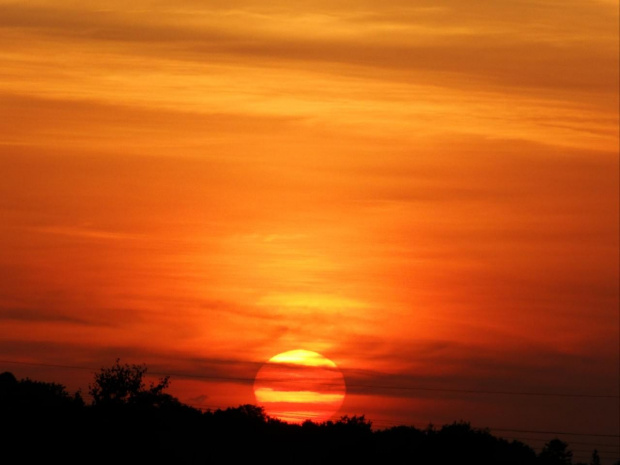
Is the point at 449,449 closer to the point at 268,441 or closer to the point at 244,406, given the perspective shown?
the point at 268,441

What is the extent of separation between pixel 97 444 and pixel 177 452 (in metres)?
8.34

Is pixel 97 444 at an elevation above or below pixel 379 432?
below

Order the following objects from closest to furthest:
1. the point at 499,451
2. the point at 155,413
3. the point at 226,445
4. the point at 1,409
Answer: the point at 1,409 → the point at 155,413 → the point at 226,445 → the point at 499,451

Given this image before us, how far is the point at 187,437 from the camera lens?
10400cm

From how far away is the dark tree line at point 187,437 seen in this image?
239 feet

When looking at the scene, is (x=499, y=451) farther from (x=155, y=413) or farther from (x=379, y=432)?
(x=155, y=413)

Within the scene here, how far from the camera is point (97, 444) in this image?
73062 millimetres

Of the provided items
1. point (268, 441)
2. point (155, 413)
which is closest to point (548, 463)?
point (268, 441)

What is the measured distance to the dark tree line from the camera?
7275 centimetres

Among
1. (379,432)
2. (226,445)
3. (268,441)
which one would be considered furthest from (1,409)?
(379,432)

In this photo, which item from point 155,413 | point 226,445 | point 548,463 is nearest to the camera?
point 155,413

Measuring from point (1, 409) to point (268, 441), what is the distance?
4539 centimetres

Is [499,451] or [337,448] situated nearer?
[337,448]

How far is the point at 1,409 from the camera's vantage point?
257ft
